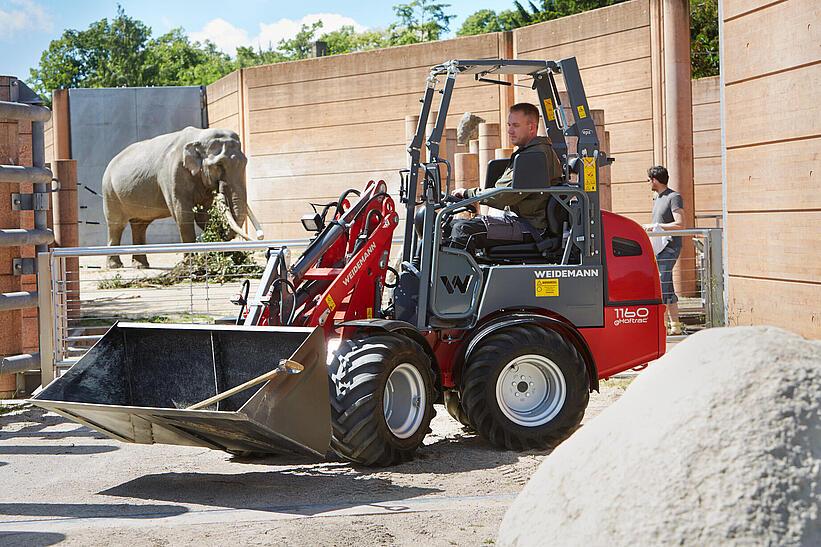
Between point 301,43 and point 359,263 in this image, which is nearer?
point 359,263

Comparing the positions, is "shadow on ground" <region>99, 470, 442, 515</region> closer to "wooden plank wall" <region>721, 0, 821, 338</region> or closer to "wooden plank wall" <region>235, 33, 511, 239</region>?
"wooden plank wall" <region>721, 0, 821, 338</region>

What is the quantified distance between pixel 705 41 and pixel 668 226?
16.7m

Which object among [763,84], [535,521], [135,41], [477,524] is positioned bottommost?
[477,524]

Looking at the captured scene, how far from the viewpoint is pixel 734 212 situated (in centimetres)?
796

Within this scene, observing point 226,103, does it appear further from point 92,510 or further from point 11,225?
point 92,510

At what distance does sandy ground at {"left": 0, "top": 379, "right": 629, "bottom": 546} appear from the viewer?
5379 mm

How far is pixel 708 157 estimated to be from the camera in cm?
1711

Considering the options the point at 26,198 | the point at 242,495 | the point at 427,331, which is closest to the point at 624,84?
the point at 26,198

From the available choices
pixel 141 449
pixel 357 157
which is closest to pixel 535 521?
pixel 141 449

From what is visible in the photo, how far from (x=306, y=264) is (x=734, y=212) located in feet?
9.49

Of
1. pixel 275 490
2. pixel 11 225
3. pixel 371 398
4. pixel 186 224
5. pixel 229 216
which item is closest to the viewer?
pixel 275 490

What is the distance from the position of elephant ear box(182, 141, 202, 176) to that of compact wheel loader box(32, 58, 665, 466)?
1652cm

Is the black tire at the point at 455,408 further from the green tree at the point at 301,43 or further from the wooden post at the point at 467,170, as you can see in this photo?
the green tree at the point at 301,43

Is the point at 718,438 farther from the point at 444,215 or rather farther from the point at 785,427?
the point at 444,215
